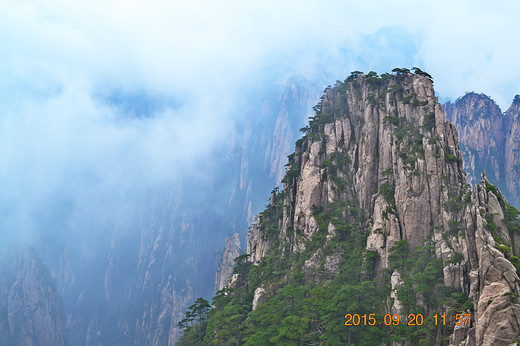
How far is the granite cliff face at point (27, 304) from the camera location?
140125 millimetres

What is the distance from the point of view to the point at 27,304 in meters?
144

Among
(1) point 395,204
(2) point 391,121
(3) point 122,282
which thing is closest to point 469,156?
(2) point 391,121

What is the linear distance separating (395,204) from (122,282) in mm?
158483

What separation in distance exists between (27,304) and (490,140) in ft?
500

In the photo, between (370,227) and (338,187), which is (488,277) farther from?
(338,187)

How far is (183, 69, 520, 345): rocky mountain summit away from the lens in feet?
136

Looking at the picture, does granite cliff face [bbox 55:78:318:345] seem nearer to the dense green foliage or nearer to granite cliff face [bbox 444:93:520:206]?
granite cliff face [bbox 444:93:520:206]

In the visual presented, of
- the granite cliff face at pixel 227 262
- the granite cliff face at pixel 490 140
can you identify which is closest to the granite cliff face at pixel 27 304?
the granite cliff face at pixel 227 262
